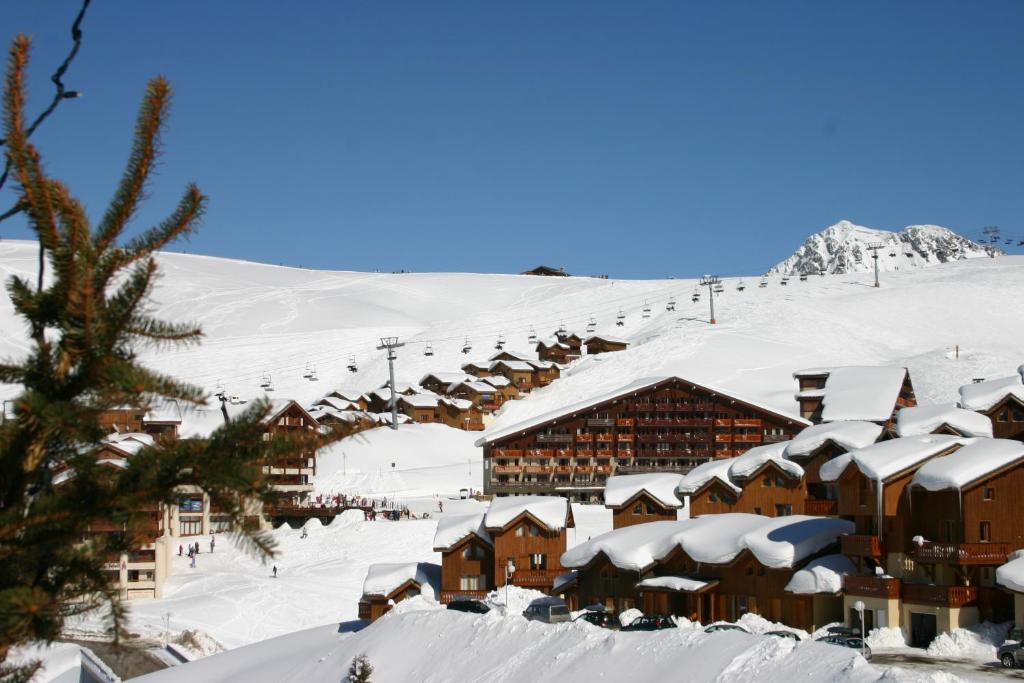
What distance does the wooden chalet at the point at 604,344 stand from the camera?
404 ft

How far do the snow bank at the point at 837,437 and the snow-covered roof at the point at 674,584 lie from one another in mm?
9548

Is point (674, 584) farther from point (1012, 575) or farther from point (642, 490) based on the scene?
point (642, 490)

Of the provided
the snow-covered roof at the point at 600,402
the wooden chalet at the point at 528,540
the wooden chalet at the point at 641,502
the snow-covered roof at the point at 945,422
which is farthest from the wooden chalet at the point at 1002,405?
the snow-covered roof at the point at 600,402

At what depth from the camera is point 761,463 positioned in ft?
153

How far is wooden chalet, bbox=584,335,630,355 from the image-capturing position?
4852 inches

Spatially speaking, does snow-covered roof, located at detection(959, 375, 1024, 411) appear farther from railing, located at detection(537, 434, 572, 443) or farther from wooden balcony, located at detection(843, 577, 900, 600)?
railing, located at detection(537, 434, 572, 443)

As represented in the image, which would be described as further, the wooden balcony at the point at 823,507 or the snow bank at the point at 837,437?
the snow bank at the point at 837,437

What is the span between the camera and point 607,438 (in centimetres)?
8075

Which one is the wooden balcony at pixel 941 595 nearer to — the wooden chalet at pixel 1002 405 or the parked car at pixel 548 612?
the parked car at pixel 548 612

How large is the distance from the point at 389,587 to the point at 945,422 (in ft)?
66.9

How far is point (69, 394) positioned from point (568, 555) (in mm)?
37750

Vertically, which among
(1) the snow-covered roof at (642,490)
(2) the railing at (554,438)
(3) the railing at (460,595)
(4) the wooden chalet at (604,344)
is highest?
(4) the wooden chalet at (604,344)

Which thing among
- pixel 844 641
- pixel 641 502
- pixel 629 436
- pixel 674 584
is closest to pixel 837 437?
pixel 641 502

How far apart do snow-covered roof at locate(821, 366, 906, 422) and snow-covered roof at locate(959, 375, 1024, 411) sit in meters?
13.0
